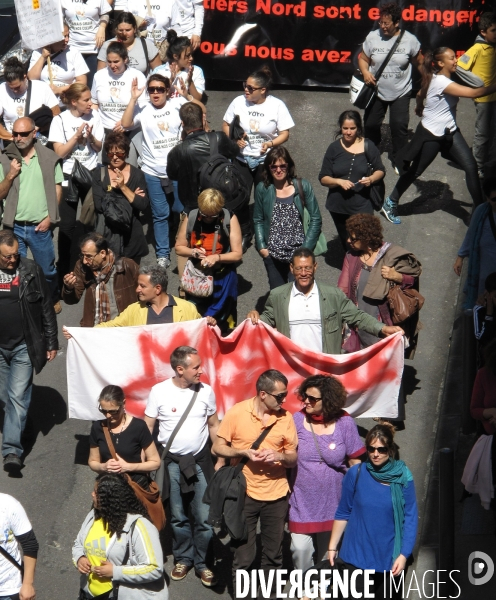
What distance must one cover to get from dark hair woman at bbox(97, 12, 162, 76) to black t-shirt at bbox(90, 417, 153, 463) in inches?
233

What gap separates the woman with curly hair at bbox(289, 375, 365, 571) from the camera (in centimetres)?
782

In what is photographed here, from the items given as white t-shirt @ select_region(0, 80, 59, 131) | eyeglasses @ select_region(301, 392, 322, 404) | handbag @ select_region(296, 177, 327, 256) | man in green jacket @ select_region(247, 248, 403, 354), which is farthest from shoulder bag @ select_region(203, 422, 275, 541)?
white t-shirt @ select_region(0, 80, 59, 131)

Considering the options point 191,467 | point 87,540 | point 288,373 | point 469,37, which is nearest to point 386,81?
point 469,37

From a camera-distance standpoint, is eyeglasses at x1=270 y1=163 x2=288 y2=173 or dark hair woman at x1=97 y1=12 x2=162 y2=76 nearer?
eyeglasses at x1=270 y1=163 x2=288 y2=173

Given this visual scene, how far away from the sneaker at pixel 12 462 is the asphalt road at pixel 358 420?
7 cm

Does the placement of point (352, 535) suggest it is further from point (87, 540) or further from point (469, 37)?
point (469, 37)

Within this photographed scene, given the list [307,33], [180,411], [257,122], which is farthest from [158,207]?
[307,33]

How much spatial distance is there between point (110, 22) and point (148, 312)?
5.90 metres

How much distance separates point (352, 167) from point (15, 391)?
3895mm

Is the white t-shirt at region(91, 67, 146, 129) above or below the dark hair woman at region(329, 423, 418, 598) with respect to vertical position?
above

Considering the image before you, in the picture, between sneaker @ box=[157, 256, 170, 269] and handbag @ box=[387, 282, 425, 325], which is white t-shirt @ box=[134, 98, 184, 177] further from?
handbag @ box=[387, 282, 425, 325]

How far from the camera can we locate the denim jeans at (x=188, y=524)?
8.34 meters

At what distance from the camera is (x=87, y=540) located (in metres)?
7.06

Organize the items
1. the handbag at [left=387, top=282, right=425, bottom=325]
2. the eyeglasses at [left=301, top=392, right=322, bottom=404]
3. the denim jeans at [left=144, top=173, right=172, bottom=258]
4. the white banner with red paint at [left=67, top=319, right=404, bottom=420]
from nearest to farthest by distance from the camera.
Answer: the eyeglasses at [left=301, top=392, right=322, bottom=404] < the white banner with red paint at [left=67, top=319, right=404, bottom=420] < the handbag at [left=387, top=282, right=425, bottom=325] < the denim jeans at [left=144, top=173, right=172, bottom=258]
